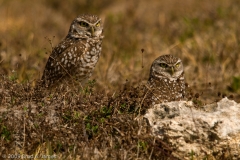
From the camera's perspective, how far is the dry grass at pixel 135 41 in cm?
851

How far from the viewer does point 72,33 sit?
7.68 m

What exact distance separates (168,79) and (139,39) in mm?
5915

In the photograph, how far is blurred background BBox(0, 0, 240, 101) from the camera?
8844mm

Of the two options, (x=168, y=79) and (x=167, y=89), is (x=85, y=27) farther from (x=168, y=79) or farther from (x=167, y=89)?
(x=167, y=89)

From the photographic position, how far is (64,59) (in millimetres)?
7355

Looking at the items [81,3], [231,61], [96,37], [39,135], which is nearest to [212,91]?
[231,61]

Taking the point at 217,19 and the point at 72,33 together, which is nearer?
the point at 72,33

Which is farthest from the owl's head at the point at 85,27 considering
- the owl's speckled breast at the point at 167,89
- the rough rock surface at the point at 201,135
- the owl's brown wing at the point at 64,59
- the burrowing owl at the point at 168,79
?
the rough rock surface at the point at 201,135

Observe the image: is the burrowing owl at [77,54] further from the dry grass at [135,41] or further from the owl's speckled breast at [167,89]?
the owl's speckled breast at [167,89]

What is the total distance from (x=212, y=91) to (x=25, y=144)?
418 cm

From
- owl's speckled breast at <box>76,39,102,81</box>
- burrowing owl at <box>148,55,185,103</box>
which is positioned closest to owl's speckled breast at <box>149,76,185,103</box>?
burrowing owl at <box>148,55,185,103</box>

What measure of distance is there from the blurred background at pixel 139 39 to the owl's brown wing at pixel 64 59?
1.47ft

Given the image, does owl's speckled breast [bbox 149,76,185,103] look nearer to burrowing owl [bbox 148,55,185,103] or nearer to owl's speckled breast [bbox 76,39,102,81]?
burrowing owl [bbox 148,55,185,103]

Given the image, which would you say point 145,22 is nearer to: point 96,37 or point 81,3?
point 81,3
